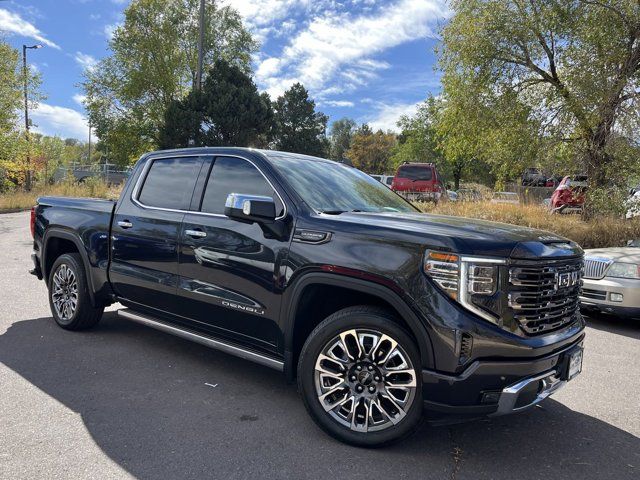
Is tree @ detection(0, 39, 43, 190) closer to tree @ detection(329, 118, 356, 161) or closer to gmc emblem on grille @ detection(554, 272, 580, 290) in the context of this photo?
gmc emblem on grille @ detection(554, 272, 580, 290)

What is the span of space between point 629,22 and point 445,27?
509 centimetres

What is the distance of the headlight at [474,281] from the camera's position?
2658mm

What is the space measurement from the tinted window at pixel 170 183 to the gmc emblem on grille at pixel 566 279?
281 cm

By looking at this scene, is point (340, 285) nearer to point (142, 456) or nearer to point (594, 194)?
point (142, 456)

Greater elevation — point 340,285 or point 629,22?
point 629,22

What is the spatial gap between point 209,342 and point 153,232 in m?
1.12

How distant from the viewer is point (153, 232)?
4.23 m

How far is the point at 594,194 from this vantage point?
11.8 meters

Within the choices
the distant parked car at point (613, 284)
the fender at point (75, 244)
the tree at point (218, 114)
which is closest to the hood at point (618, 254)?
the distant parked car at point (613, 284)

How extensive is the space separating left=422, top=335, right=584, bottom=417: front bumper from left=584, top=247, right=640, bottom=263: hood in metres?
4.60

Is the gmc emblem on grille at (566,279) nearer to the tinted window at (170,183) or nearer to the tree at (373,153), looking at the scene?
the tinted window at (170,183)

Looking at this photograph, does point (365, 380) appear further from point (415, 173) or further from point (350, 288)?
point (415, 173)

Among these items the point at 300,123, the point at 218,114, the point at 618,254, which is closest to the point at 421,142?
the point at 300,123

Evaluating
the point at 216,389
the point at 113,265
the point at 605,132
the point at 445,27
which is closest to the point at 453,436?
the point at 216,389
